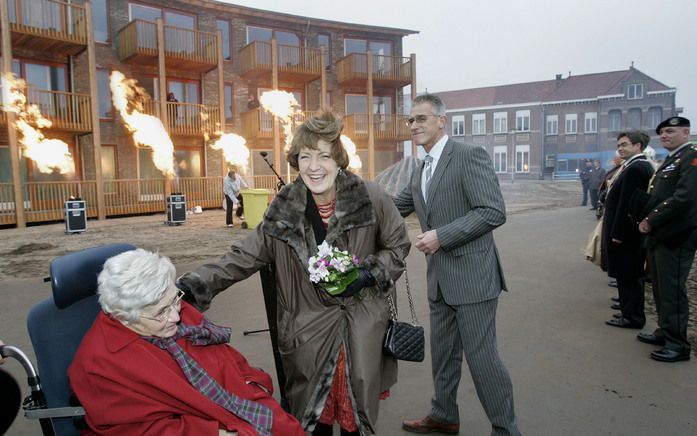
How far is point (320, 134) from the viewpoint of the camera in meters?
2.43

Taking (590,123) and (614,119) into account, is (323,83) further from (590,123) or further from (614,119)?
(614,119)

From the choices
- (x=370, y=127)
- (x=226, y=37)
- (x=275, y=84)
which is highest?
(x=226, y=37)

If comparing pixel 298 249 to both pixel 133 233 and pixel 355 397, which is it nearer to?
pixel 355 397

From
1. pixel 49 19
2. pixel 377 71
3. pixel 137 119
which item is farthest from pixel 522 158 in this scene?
pixel 49 19

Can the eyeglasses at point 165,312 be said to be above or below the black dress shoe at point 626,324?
above

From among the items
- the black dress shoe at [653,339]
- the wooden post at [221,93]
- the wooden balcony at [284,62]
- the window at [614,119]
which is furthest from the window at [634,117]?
the black dress shoe at [653,339]

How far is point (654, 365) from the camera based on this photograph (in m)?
4.28

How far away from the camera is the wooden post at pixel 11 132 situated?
15836 millimetres

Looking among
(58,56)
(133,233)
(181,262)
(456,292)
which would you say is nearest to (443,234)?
(456,292)

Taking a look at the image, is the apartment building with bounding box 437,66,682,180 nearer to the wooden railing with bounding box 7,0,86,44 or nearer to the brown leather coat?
the wooden railing with bounding box 7,0,86,44

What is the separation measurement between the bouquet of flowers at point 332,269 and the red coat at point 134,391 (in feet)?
2.24

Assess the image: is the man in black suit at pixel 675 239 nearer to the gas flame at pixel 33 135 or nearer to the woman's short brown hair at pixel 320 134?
the woman's short brown hair at pixel 320 134

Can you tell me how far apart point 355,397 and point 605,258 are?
4.69m

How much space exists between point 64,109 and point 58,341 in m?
19.7
